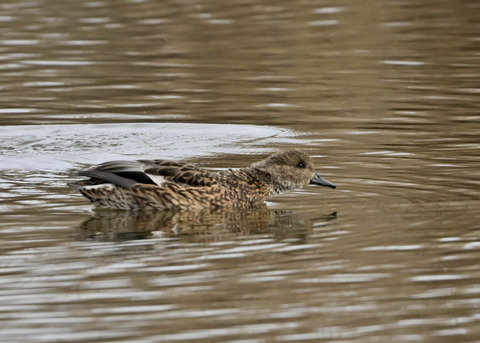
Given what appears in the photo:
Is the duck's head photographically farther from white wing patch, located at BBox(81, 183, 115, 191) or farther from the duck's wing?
white wing patch, located at BBox(81, 183, 115, 191)

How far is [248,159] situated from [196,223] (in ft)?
9.66

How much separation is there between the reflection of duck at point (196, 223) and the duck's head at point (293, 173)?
0.91 feet

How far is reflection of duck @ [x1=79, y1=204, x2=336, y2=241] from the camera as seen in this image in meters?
9.38

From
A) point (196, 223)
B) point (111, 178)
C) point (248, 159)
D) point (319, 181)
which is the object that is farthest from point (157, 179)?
point (248, 159)

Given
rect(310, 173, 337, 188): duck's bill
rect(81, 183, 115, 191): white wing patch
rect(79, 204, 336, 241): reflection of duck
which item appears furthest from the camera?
rect(310, 173, 337, 188): duck's bill

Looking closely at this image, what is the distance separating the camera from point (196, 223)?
9828 mm

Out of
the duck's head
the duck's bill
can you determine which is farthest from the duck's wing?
the duck's bill

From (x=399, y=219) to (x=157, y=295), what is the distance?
2780 millimetres

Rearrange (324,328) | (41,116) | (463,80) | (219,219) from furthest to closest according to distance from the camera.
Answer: (463,80), (41,116), (219,219), (324,328)

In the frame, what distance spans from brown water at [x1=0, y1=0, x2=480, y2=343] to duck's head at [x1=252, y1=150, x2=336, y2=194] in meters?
0.18

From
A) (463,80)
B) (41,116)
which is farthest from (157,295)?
(463,80)

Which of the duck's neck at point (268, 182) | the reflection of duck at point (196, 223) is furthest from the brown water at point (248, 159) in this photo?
the duck's neck at point (268, 182)

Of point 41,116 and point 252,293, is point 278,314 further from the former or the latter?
point 41,116

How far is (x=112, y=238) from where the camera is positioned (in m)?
9.23
